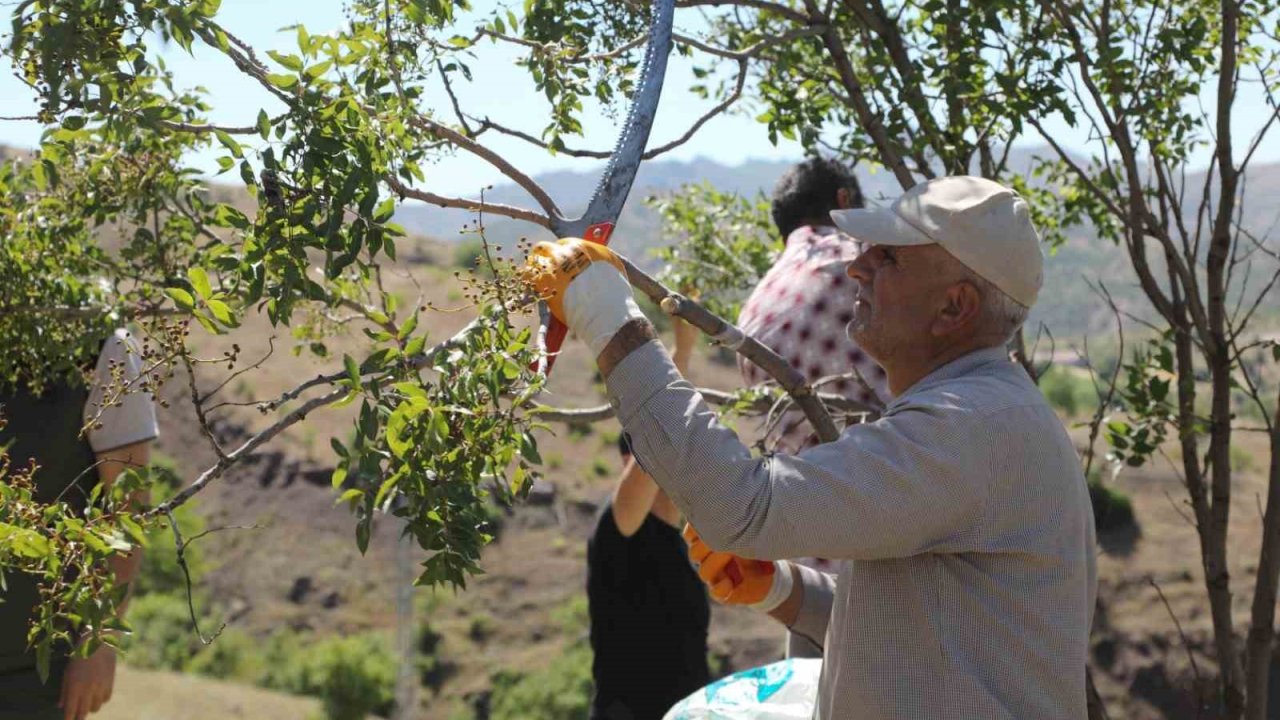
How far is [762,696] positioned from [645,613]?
140cm

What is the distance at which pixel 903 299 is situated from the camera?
6.43 ft

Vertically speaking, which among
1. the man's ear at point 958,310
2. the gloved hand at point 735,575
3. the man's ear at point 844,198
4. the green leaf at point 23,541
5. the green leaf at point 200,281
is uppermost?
the man's ear at point 844,198

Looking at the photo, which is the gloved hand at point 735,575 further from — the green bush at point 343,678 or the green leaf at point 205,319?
the green bush at point 343,678

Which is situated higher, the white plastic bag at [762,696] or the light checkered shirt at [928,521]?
the light checkered shirt at [928,521]

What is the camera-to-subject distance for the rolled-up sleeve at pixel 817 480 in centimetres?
171

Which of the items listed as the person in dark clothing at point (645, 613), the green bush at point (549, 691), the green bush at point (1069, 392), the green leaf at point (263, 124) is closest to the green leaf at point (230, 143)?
the green leaf at point (263, 124)

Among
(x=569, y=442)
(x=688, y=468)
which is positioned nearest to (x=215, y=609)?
(x=569, y=442)

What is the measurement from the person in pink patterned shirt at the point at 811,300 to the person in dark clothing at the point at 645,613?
56 centimetres

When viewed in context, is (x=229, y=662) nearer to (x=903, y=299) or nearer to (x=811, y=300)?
(x=811, y=300)

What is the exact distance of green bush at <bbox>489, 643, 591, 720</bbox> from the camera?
27.0 metres

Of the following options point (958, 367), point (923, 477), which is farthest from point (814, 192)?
point (923, 477)

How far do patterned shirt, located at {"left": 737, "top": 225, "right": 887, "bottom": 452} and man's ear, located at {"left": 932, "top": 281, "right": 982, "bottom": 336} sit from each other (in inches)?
56.4

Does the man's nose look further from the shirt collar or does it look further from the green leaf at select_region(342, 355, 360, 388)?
the green leaf at select_region(342, 355, 360, 388)

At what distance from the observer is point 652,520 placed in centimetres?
386
